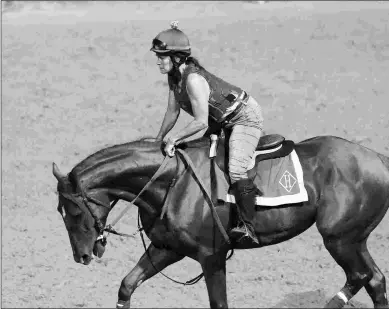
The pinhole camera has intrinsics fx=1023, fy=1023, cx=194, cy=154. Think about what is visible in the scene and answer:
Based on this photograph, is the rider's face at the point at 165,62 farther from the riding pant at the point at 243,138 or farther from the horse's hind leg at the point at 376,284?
the horse's hind leg at the point at 376,284

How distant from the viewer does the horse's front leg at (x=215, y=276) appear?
9.66 meters

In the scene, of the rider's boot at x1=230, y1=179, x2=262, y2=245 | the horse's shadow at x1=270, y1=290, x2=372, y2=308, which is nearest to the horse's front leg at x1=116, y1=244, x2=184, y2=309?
the rider's boot at x1=230, y1=179, x2=262, y2=245

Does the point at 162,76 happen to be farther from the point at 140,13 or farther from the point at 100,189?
the point at 100,189

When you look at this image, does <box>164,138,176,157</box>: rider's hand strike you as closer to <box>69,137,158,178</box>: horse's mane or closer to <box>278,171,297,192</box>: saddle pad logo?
<box>69,137,158,178</box>: horse's mane

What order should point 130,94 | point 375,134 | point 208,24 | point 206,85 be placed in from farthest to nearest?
point 208,24, point 130,94, point 375,134, point 206,85

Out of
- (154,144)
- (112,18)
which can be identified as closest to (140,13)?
(112,18)

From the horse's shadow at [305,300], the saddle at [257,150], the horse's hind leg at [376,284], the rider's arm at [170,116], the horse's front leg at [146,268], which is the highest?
the rider's arm at [170,116]

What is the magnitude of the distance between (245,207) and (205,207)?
0.37 metres

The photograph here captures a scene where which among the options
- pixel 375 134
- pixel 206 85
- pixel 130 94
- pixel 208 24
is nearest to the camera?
pixel 206 85

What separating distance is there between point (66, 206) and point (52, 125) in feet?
24.0

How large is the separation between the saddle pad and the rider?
134 mm

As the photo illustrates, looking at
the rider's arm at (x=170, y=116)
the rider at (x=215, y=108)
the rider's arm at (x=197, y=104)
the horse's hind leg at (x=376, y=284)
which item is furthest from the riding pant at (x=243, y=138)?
the horse's hind leg at (x=376, y=284)

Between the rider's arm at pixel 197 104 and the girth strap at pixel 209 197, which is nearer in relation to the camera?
the rider's arm at pixel 197 104

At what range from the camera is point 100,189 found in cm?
953
